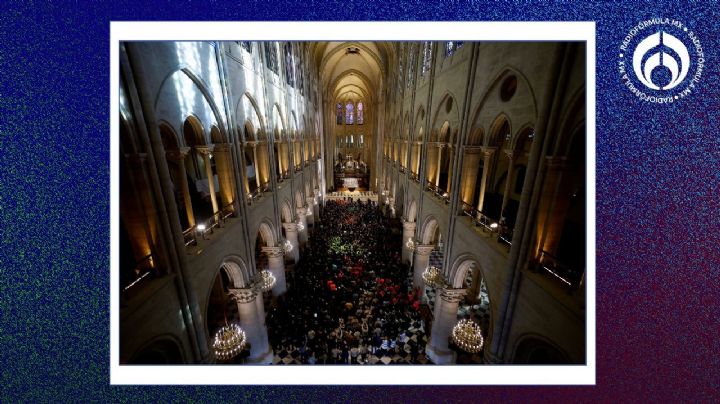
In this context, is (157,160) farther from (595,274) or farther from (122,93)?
(595,274)

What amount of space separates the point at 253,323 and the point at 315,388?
4291 millimetres

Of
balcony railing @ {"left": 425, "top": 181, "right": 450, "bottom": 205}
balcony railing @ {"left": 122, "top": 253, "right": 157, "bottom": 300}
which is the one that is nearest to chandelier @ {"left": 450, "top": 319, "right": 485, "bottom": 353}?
balcony railing @ {"left": 425, "top": 181, "right": 450, "bottom": 205}

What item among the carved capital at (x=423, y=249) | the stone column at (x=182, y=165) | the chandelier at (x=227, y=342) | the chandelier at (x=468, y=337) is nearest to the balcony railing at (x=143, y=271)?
the stone column at (x=182, y=165)

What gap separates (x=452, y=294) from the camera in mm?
7133

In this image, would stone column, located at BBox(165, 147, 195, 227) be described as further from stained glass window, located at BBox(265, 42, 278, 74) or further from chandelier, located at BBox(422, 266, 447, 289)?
chandelier, located at BBox(422, 266, 447, 289)

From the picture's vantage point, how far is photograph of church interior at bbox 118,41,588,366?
284cm

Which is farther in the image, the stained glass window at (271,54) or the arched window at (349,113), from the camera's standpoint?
the arched window at (349,113)

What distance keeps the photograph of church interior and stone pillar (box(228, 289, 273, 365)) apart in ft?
0.13

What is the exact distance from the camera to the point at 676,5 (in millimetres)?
2191

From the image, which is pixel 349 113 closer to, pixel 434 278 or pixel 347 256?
pixel 347 256

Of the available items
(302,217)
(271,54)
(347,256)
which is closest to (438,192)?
(347,256)

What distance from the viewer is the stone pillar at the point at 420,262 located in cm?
1002

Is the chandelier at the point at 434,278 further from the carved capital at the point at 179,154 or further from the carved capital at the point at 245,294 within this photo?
the carved capital at the point at 179,154

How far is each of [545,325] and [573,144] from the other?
2093mm
